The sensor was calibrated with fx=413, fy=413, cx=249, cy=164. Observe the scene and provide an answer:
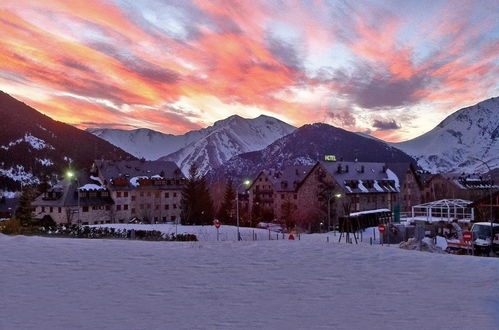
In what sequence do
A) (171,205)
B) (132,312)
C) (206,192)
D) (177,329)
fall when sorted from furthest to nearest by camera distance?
(171,205)
(206,192)
(132,312)
(177,329)

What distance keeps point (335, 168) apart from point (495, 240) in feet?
184

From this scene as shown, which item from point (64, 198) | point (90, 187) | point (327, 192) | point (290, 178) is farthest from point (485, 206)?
point (90, 187)

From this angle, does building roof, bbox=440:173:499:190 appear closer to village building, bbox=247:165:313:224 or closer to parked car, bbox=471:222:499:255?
village building, bbox=247:165:313:224

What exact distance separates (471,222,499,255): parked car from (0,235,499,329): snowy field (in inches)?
711

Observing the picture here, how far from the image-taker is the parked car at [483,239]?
31.7 m

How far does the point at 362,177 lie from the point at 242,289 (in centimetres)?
8106

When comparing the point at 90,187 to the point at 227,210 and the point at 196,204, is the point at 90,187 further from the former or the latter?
the point at 227,210

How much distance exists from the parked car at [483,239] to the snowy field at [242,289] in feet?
59.2

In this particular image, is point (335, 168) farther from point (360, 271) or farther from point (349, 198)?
point (360, 271)

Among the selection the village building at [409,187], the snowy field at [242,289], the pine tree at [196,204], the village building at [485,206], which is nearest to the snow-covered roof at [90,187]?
the pine tree at [196,204]

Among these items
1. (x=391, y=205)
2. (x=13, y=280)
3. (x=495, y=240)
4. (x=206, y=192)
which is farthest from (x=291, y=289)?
(x=391, y=205)

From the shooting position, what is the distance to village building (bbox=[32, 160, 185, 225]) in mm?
77562

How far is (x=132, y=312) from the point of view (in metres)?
9.45

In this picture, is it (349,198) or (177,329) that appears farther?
(349,198)
